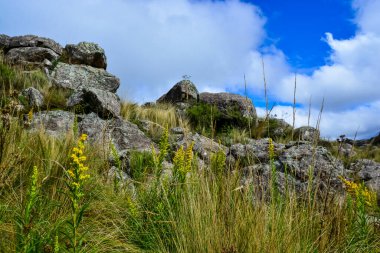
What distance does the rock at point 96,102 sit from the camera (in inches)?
348

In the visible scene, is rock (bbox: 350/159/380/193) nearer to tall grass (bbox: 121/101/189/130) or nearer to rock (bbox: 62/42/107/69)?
tall grass (bbox: 121/101/189/130)

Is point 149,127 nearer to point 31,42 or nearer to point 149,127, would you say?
point 149,127

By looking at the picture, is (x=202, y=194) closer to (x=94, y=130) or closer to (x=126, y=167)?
(x=126, y=167)

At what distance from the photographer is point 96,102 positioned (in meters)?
8.88

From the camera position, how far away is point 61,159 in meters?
4.08

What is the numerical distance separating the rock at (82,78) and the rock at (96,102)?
2.63 metres

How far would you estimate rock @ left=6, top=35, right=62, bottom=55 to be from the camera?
49.1 ft

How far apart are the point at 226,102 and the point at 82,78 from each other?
4876 millimetres

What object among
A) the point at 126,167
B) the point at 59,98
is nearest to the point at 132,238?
the point at 126,167

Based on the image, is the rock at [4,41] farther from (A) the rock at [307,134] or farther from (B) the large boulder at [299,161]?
(B) the large boulder at [299,161]

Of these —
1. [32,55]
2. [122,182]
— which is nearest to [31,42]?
[32,55]

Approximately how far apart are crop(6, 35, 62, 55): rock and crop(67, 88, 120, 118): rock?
22.2ft

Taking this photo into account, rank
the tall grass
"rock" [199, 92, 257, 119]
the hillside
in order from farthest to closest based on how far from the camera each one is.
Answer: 1. "rock" [199, 92, 257, 119]
2. the tall grass
3. the hillside

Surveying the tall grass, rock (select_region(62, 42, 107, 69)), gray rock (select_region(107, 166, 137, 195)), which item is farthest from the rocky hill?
gray rock (select_region(107, 166, 137, 195))
